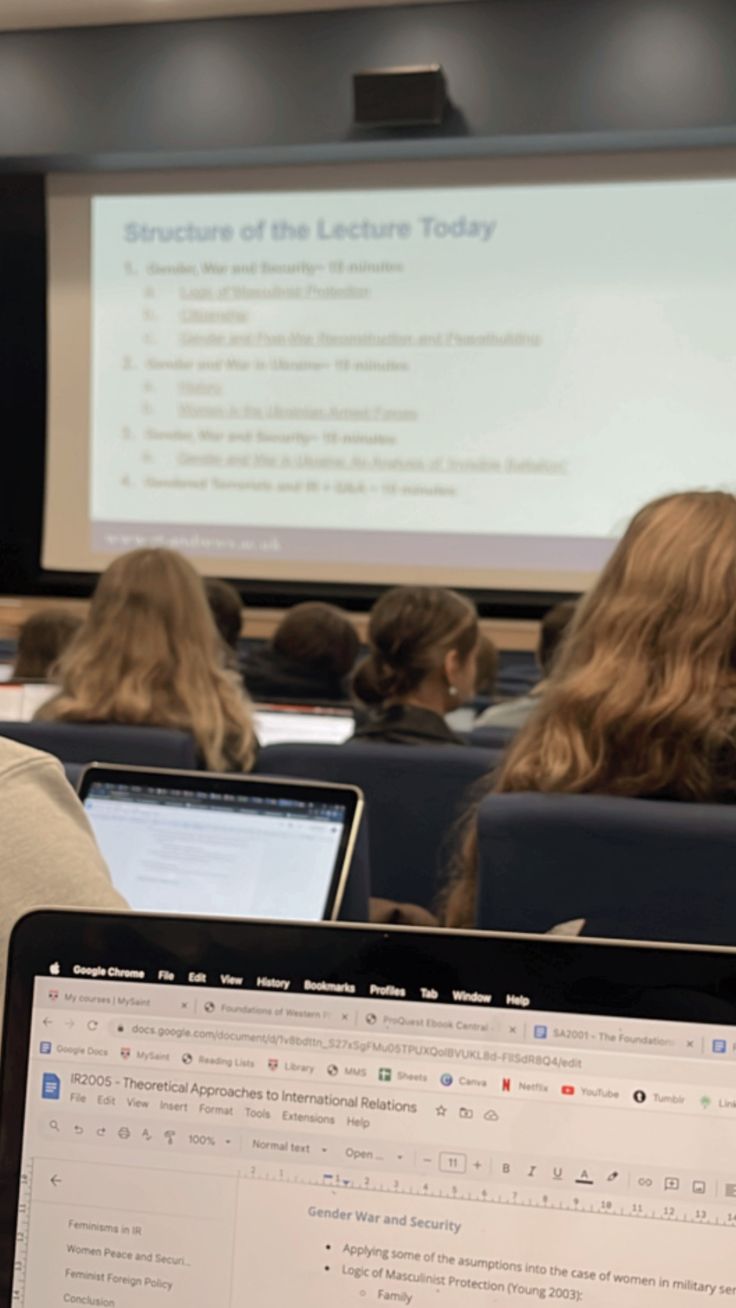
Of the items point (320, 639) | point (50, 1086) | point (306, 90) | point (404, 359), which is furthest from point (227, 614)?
point (50, 1086)

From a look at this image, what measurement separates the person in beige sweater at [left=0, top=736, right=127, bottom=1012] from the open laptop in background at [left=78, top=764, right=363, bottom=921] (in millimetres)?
647

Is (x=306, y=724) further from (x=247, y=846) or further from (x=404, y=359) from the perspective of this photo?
(x=247, y=846)

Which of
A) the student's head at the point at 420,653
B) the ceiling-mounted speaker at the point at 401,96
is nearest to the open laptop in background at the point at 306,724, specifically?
the student's head at the point at 420,653

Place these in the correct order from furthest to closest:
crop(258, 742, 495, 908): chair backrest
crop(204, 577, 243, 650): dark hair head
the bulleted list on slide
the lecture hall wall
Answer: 1. the bulleted list on slide
2. the lecture hall wall
3. crop(204, 577, 243, 650): dark hair head
4. crop(258, 742, 495, 908): chair backrest

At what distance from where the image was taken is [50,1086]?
0.57m

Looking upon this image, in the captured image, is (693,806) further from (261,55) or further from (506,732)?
(261,55)

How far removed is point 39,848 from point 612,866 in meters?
1.00

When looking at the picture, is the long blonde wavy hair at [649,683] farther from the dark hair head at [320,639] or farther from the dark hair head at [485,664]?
the dark hair head at [485,664]

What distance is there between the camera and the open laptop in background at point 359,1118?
541 millimetres

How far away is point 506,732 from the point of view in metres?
3.27

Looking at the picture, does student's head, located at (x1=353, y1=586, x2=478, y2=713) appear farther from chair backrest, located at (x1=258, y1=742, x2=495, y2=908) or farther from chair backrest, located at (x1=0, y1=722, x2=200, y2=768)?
chair backrest, located at (x1=0, y1=722, x2=200, y2=768)

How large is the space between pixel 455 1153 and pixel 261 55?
519 centimetres

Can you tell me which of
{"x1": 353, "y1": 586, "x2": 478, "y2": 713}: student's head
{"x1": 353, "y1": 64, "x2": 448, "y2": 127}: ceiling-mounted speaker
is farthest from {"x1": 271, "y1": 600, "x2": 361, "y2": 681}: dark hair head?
{"x1": 353, "y1": 64, "x2": 448, "y2": 127}: ceiling-mounted speaker

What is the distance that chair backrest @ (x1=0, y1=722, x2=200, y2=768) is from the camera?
2512mm
